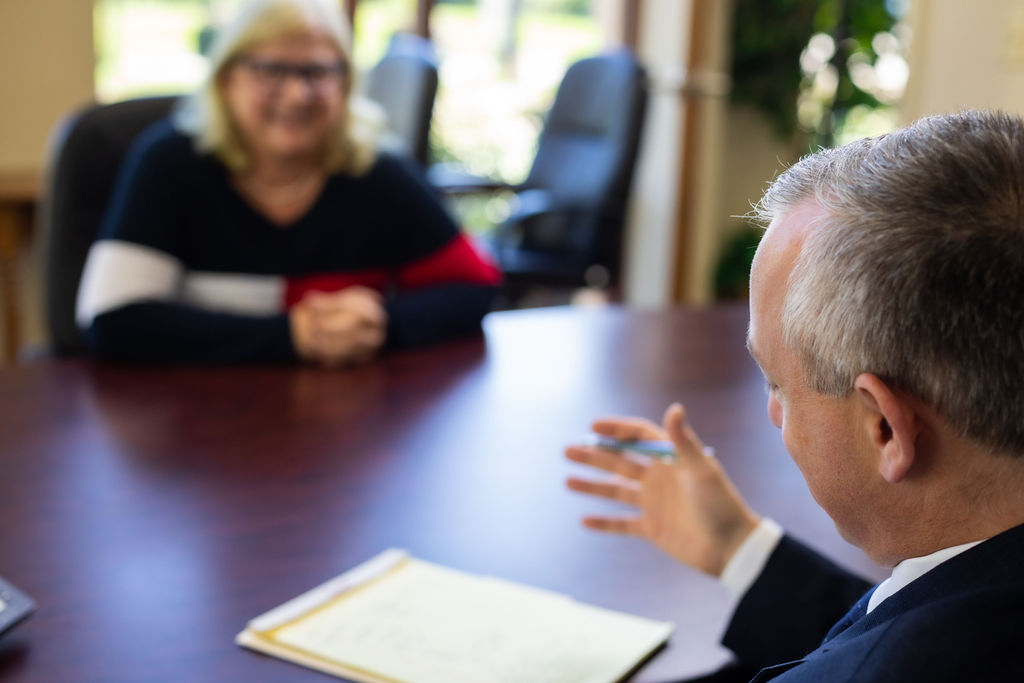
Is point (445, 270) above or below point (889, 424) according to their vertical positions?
below

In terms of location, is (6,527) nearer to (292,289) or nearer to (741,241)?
(292,289)

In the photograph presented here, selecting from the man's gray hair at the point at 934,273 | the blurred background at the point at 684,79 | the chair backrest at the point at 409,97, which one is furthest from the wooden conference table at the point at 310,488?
the blurred background at the point at 684,79

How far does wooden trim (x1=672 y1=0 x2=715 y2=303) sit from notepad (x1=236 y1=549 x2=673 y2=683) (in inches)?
153

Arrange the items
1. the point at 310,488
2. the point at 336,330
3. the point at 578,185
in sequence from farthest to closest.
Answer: the point at 578,185 → the point at 336,330 → the point at 310,488

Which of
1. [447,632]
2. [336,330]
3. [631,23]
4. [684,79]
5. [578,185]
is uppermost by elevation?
[631,23]

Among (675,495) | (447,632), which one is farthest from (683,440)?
(447,632)

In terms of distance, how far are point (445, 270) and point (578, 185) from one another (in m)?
1.92

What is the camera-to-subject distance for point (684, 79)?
4684 mm

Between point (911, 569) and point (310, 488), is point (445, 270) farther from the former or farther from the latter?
point (911, 569)

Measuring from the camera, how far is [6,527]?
1.14m

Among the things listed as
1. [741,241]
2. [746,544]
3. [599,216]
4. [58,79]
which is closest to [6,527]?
[746,544]

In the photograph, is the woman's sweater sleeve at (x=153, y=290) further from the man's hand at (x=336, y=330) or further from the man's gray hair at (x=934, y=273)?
the man's gray hair at (x=934, y=273)

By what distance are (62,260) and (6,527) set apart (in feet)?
3.22

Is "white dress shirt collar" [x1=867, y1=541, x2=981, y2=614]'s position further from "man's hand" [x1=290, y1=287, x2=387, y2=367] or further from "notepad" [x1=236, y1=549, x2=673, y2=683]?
"man's hand" [x1=290, y1=287, x2=387, y2=367]
